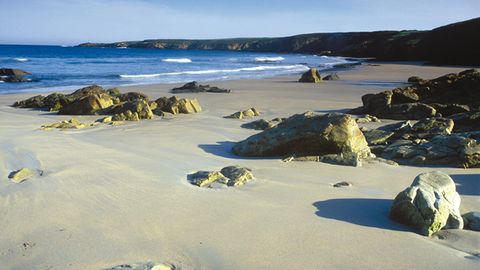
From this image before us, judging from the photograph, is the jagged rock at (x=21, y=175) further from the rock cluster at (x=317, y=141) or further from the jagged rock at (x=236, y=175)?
the rock cluster at (x=317, y=141)

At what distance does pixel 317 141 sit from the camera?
566 cm

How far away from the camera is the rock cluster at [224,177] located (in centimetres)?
452

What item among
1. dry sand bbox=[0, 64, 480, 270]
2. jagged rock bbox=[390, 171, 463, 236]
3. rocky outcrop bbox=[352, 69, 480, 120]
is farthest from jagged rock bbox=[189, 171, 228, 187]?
rocky outcrop bbox=[352, 69, 480, 120]

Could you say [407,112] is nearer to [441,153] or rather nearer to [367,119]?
[367,119]

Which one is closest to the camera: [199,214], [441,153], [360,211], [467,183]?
[199,214]

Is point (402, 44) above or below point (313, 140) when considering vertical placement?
above

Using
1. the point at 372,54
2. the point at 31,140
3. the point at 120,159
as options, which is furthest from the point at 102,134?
the point at 372,54

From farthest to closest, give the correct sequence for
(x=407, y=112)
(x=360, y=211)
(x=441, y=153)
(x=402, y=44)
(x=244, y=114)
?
(x=402, y=44) → (x=244, y=114) → (x=407, y=112) → (x=441, y=153) → (x=360, y=211)

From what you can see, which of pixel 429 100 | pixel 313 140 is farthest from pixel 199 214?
pixel 429 100

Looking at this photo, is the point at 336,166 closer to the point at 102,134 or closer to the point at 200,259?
the point at 200,259

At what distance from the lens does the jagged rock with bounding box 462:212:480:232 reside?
11.3 feet

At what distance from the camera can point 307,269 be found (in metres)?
2.81

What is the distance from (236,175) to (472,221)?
2.27 m

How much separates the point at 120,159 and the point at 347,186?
2.78 meters
